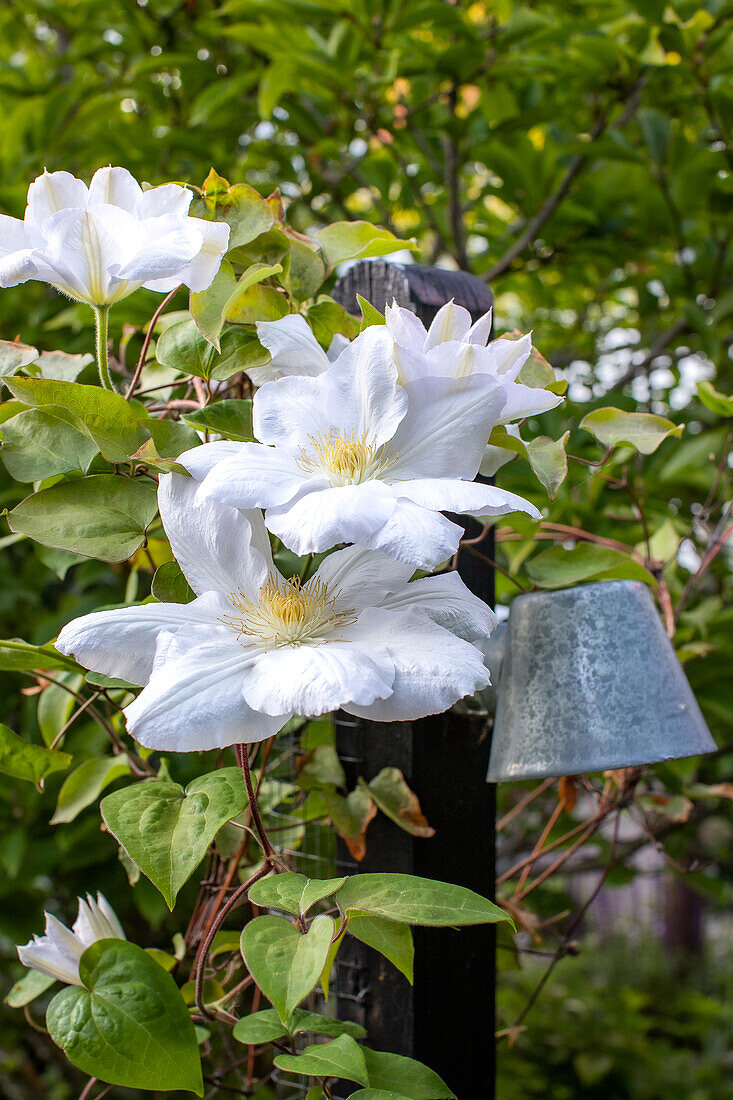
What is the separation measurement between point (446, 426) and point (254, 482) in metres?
0.11

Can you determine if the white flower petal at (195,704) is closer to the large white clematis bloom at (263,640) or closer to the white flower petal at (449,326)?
the large white clematis bloom at (263,640)

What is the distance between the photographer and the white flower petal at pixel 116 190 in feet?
1.66

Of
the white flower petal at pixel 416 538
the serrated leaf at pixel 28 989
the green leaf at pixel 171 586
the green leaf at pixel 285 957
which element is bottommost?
the serrated leaf at pixel 28 989

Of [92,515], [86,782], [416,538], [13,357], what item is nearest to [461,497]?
[416,538]

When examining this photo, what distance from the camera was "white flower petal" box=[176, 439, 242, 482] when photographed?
446 millimetres

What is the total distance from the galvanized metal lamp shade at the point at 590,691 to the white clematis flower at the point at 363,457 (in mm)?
217

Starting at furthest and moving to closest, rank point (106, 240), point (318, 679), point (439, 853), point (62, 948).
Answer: point (439, 853) < point (62, 948) < point (106, 240) < point (318, 679)

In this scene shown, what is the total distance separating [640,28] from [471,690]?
1241mm

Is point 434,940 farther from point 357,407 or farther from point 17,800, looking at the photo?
point 17,800

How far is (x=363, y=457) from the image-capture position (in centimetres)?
46

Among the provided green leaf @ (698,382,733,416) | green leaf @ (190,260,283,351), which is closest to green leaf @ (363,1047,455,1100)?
green leaf @ (190,260,283,351)

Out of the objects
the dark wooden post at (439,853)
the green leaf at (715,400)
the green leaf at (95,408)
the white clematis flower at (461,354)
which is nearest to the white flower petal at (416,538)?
the white clematis flower at (461,354)

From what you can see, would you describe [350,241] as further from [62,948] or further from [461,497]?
[62,948]

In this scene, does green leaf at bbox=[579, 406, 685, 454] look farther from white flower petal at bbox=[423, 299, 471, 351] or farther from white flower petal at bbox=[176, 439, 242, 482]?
white flower petal at bbox=[176, 439, 242, 482]
